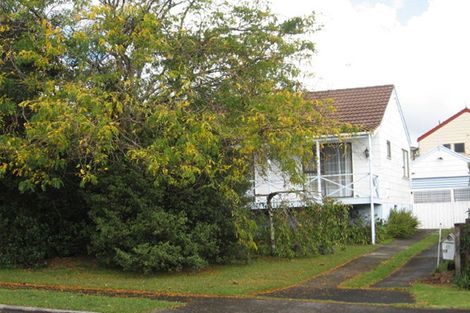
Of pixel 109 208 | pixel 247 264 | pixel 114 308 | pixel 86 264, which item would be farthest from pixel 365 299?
pixel 86 264

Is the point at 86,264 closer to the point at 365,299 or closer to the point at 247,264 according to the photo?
the point at 247,264

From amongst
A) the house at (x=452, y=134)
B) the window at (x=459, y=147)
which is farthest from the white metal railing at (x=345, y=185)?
the window at (x=459, y=147)

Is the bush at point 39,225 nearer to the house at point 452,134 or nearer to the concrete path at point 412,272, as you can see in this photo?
the concrete path at point 412,272

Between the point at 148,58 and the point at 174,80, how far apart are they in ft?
3.27

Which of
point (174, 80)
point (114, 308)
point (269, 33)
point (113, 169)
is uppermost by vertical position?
point (269, 33)

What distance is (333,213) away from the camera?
16.7 metres

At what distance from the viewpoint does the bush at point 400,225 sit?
22.6 metres

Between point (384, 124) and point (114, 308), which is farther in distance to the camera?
point (384, 124)

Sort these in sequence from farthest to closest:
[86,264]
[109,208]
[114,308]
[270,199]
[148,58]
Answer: [270,199] < [86,264] < [109,208] < [148,58] < [114,308]

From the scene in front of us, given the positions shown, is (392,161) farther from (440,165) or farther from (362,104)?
(440,165)

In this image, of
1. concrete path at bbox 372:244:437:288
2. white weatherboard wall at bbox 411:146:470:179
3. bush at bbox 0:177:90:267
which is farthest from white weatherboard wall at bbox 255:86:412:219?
bush at bbox 0:177:90:267

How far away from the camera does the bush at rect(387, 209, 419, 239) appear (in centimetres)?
2262

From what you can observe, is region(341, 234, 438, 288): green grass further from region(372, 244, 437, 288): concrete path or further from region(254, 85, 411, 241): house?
region(254, 85, 411, 241): house

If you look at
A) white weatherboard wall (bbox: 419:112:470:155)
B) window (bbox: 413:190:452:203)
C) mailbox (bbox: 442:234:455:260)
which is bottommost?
mailbox (bbox: 442:234:455:260)
